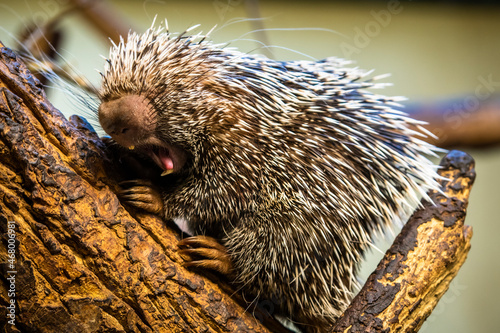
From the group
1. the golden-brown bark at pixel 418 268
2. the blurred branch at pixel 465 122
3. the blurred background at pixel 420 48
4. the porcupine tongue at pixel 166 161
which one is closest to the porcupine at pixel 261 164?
the porcupine tongue at pixel 166 161

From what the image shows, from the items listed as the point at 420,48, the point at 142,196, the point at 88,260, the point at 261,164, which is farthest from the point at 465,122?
the point at 88,260

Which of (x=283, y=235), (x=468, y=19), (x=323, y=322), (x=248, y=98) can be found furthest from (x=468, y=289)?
(x=248, y=98)

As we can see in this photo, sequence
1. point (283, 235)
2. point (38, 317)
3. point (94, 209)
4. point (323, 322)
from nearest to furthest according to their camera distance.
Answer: point (38, 317), point (94, 209), point (283, 235), point (323, 322)

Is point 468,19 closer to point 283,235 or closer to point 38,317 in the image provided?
point 283,235

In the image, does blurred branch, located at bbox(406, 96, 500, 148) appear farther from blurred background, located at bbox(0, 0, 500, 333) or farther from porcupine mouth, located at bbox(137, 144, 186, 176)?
porcupine mouth, located at bbox(137, 144, 186, 176)

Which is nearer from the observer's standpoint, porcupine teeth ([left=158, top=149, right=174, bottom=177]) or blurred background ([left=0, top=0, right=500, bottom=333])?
porcupine teeth ([left=158, top=149, right=174, bottom=177])

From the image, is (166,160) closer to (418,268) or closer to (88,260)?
(88,260)

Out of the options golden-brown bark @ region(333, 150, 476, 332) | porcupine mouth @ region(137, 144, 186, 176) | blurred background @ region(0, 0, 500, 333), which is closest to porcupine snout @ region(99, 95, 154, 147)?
porcupine mouth @ region(137, 144, 186, 176)
